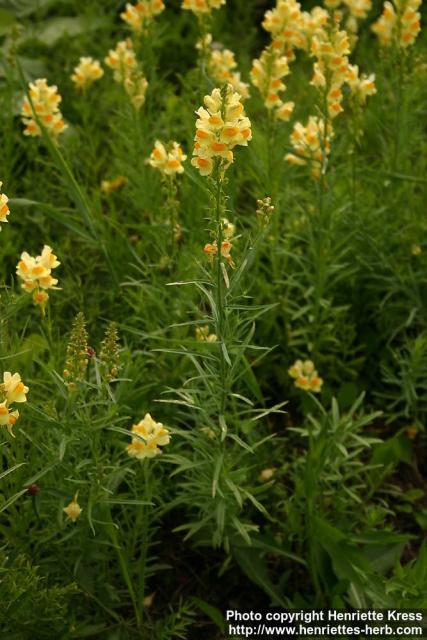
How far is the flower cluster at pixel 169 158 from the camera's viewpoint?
297 cm

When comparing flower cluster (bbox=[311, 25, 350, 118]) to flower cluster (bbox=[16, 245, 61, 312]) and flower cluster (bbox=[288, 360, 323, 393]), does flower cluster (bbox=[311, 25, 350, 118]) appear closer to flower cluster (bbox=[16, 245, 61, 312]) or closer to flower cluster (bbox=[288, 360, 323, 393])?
flower cluster (bbox=[288, 360, 323, 393])

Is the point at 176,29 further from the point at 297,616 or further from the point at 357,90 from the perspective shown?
the point at 297,616

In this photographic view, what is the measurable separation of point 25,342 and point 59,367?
34 cm

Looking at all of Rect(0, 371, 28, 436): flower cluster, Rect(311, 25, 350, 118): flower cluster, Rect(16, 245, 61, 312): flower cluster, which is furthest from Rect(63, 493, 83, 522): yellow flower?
Rect(311, 25, 350, 118): flower cluster

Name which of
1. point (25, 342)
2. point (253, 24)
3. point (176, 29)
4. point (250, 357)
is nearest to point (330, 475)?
point (250, 357)

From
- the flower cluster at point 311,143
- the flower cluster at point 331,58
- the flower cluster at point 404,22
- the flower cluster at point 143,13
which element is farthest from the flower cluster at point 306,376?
the flower cluster at point 143,13

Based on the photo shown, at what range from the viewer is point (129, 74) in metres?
3.95

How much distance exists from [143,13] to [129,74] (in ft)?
0.94

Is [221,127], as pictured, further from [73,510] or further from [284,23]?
[284,23]

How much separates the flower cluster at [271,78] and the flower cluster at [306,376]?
3.39 feet

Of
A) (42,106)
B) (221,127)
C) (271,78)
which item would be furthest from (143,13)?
(221,127)

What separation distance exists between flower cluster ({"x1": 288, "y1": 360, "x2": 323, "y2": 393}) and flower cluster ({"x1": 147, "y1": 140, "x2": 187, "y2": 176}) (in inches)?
37.2

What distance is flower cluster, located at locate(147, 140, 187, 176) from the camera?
2.97m

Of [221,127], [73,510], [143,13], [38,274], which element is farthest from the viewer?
[143,13]
